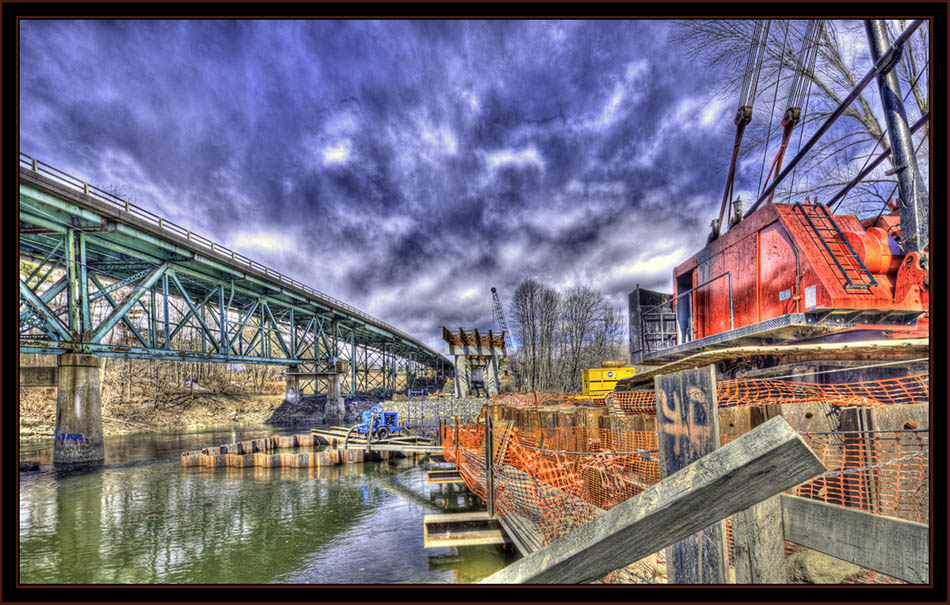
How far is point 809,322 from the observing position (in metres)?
6.85

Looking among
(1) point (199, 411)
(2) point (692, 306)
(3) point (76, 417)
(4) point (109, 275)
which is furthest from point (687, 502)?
(1) point (199, 411)

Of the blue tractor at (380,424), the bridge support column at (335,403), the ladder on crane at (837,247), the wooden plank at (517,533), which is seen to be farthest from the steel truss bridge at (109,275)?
the ladder on crane at (837,247)

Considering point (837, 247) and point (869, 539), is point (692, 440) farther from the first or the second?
point (837, 247)

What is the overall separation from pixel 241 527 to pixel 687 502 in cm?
1300

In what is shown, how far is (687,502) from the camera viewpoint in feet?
4.52

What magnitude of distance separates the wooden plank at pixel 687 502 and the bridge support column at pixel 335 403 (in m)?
52.6

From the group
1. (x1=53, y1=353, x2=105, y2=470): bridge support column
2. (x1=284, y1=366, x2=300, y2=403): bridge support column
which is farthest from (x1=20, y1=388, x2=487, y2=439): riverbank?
(x1=53, y1=353, x2=105, y2=470): bridge support column

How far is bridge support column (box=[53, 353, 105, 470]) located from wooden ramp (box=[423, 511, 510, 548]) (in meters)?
22.0

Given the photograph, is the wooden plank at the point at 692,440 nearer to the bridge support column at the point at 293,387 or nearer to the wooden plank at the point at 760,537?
the wooden plank at the point at 760,537

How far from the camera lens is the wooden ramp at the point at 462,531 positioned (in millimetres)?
7836

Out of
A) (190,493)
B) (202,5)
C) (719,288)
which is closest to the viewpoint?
(202,5)

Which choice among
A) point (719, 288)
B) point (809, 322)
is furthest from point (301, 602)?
point (719, 288)

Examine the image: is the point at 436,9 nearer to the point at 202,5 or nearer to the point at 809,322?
the point at 202,5

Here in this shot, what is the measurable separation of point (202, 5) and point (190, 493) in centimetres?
1785
